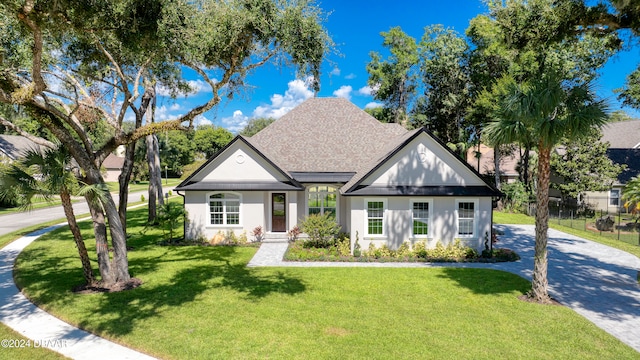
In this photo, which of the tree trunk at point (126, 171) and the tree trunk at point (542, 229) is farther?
the tree trunk at point (126, 171)

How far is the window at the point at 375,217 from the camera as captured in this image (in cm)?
1642

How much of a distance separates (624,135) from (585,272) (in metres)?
34.0

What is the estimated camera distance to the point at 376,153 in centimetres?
2114

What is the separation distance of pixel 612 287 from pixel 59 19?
1975 centimetres

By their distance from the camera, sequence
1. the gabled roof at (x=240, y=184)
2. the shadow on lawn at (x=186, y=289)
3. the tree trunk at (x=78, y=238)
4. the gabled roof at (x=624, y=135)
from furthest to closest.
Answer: the gabled roof at (x=624, y=135), the gabled roof at (x=240, y=184), the tree trunk at (x=78, y=238), the shadow on lawn at (x=186, y=289)

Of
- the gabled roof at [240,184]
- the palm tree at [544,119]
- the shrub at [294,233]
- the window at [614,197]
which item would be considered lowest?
the shrub at [294,233]

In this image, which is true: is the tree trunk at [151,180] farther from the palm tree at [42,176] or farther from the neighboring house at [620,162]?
the neighboring house at [620,162]

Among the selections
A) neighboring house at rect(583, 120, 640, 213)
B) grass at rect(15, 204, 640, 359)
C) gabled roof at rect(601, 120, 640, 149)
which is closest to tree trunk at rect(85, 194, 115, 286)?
grass at rect(15, 204, 640, 359)

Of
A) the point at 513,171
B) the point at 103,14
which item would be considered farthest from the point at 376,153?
the point at 513,171

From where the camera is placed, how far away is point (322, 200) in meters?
20.4

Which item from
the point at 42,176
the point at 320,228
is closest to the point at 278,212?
the point at 320,228

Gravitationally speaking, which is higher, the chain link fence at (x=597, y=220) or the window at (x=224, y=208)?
the window at (x=224, y=208)

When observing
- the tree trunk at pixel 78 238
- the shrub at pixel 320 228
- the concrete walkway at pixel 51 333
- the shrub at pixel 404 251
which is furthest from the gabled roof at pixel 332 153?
the concrete walkway at pixel 51 333

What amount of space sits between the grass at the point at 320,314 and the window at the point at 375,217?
261cm
